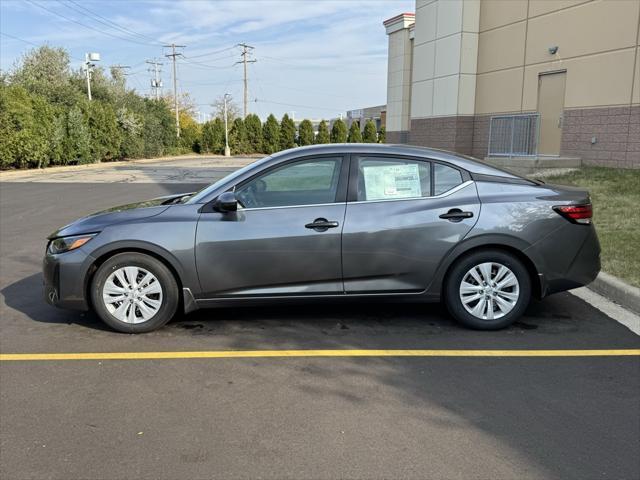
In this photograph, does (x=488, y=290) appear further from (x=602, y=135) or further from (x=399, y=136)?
(x=399, y=136)

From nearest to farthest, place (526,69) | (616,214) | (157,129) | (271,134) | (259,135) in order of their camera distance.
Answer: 1. (616,214)
2. (526,69)
3. (157,129)
4. (271,134)
5. (259,135)

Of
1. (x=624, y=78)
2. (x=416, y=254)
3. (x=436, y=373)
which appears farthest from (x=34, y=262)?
(x=624, y=78)

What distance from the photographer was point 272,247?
4.72 metres

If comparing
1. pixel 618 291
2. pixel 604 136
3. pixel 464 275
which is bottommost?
pixel 618 291

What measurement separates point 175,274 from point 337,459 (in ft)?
7.98

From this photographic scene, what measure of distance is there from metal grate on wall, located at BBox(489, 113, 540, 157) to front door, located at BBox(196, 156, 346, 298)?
13.2 meters

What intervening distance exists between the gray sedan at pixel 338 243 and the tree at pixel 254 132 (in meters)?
51.7

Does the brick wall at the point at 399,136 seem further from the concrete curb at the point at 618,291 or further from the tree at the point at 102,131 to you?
the concrete curb at the point at 618,291

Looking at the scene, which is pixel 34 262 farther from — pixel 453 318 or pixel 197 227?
pixel 453 318

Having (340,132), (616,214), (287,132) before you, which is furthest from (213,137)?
(616,214)

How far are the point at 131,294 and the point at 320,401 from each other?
2060mm

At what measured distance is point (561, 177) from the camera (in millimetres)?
14039

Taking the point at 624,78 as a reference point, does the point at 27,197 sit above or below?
below

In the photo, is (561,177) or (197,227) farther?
(561,177)
